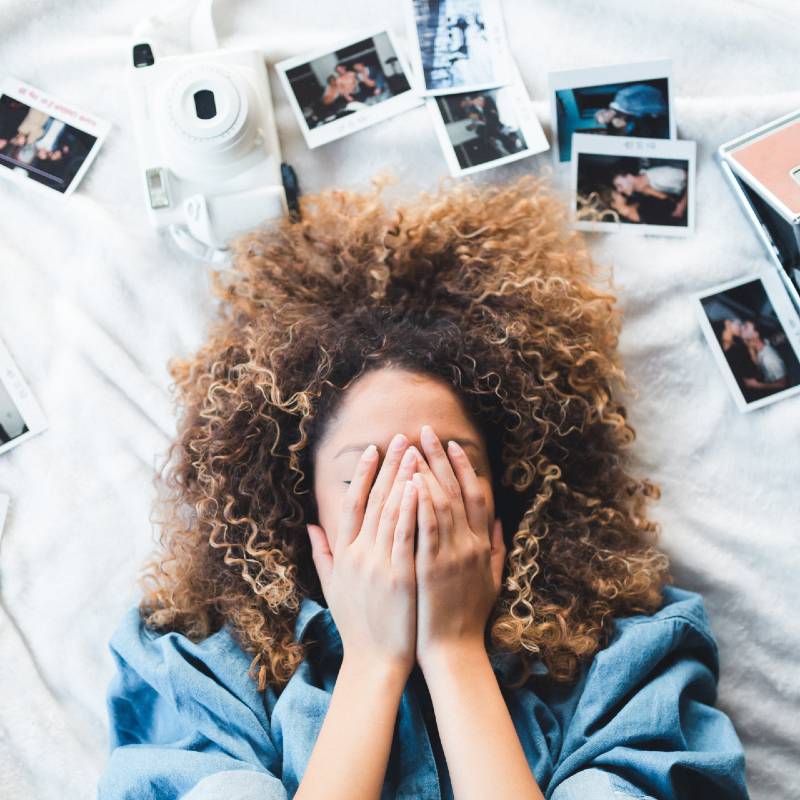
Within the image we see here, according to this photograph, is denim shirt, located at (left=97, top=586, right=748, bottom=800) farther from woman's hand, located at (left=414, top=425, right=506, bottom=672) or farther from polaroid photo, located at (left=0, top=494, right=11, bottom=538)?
polaroid photo, located at (left=0, top=494, right=11, bottom=538)

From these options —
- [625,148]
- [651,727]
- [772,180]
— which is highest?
[625,148]

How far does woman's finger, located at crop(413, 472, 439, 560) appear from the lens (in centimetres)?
88

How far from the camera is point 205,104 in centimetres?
106

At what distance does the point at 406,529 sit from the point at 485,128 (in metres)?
0.62

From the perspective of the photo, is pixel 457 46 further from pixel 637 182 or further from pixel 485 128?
pixel 637 182

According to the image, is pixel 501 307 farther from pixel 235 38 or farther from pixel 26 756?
→ pixel 26 756

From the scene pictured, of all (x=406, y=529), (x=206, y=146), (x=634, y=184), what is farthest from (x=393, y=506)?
(x=634, y=184)

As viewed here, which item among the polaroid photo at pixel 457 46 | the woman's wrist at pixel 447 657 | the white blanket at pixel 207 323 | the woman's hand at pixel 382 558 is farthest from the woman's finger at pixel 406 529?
the polaroid photo at pixel 457 46

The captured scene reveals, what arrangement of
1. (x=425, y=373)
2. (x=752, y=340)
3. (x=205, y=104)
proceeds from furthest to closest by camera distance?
(x=752, y=340) < (x=205, y=104) < (x=425, y=373)

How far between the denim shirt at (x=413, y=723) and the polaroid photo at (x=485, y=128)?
25.7 inches

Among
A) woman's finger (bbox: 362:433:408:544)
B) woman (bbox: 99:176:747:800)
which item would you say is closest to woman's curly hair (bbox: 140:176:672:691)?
woman (bbox: 99:176:747:800)

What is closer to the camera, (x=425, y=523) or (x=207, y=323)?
(x=425, y=523)

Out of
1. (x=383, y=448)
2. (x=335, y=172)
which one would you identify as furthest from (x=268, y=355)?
(x=335, y=172)

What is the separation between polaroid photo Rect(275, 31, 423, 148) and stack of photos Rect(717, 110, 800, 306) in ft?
1.53
